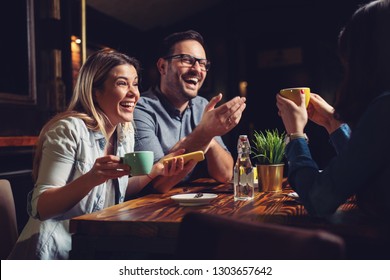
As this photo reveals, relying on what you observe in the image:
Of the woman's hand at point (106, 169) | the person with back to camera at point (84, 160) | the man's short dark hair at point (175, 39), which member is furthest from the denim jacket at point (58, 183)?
the man's short dark hair at point (175, 39)

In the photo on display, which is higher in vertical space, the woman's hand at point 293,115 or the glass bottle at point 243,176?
the woman's hand at point 293,115

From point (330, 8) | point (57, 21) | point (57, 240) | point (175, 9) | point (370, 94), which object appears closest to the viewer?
point (370, 94)

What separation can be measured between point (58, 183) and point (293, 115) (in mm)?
805

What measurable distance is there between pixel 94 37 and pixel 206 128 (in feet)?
12.3

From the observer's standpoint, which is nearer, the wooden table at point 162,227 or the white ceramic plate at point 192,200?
the wooden table at point 162,227

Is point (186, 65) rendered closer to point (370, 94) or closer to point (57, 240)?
point (57, 240)

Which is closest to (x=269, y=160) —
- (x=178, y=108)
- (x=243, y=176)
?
(x=243, y=176)

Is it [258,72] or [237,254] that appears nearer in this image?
[237,254]

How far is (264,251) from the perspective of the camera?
0.64 meters

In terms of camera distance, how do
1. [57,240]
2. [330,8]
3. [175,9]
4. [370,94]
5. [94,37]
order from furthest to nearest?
[175,9] < [330,8] < [94,37] < [57,240] < [370,94]

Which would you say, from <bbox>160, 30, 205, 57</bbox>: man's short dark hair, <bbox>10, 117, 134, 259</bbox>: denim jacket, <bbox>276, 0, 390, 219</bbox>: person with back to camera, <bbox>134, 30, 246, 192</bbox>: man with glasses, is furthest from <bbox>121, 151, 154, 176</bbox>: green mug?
<bbox>160, 30, 205, 57</bbox>: man's short dark hair

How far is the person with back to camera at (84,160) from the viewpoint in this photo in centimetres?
142

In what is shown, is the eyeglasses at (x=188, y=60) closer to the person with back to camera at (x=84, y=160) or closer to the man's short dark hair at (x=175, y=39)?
the man's short dark hair at (x=175, y=39)

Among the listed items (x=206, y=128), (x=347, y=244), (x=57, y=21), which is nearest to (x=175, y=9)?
(x=57, y=21)
